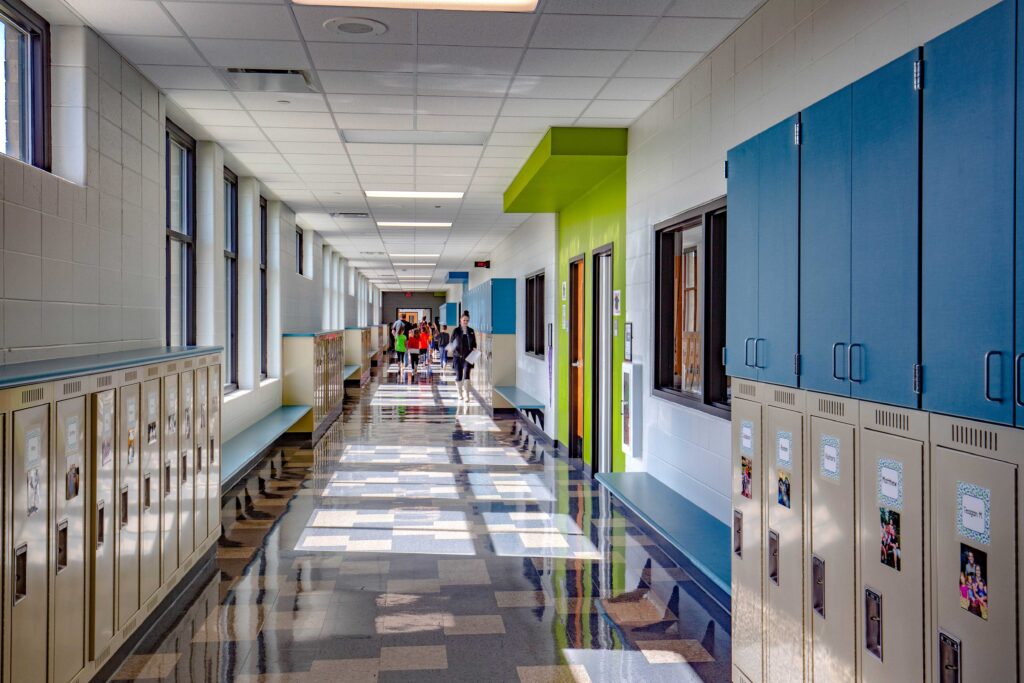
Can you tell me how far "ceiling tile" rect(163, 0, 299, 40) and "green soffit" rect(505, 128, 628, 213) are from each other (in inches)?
101

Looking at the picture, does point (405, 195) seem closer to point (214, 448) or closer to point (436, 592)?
point (214, 448)

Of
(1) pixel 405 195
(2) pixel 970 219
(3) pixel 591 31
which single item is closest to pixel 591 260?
(1) pixel 405 195

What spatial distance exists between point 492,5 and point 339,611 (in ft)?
9.96

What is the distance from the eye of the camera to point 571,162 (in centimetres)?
679

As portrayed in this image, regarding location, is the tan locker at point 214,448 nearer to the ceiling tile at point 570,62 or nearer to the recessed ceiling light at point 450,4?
the recessed ceiling light at point 450,4

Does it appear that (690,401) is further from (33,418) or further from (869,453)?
(33,418)

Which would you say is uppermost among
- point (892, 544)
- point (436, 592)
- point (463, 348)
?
point (463, 348)

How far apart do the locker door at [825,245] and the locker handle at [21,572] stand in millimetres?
2504

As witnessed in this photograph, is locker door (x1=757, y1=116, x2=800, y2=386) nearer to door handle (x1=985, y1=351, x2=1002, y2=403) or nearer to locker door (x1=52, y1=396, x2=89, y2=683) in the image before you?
door handle (x1=985, y1=351, x2=1002, y2=403)

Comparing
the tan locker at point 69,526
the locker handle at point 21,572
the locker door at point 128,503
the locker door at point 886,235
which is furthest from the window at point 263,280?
the locker door at point 886,235

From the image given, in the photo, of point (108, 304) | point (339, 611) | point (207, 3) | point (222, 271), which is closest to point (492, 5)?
point (207, 3)

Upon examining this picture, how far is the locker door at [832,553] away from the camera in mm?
2377

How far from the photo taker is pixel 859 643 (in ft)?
7.66

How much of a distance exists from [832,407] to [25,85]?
4094mm
